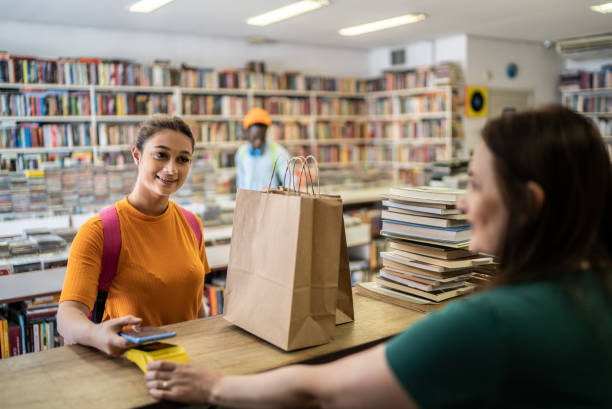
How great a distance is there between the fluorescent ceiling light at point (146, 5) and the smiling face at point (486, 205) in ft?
15.9

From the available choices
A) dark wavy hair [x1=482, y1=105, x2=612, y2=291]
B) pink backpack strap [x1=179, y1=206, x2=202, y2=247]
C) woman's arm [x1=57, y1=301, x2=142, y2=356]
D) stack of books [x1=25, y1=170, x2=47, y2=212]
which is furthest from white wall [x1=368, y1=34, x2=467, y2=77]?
dark wavy hair [x1=482, y1=105, x2=612, y2=291]

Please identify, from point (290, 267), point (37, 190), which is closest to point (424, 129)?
point (37, 190)

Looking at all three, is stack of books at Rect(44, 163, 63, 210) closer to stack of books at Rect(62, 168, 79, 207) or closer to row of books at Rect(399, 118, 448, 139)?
stack of books at Rect(62, 168, 79, 207)

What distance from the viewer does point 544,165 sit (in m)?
0.74

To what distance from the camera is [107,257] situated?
150cm

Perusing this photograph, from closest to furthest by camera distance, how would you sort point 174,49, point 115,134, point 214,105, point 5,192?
point 5,192 < point 115,134 < point 174,49 < point 214,105

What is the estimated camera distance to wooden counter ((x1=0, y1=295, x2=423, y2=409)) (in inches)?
40.4

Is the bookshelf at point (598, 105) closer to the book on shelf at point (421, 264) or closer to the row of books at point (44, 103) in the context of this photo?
the row of books at point (44, 103)

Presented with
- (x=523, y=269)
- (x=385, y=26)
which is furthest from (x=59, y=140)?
(x=523, y=269)

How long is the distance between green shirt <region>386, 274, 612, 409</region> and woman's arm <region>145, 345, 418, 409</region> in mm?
29

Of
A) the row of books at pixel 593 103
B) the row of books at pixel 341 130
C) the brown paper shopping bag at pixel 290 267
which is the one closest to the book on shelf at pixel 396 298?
the brown paper shopping bag at pixel 290 267

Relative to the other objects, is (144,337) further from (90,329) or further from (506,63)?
(506,63)

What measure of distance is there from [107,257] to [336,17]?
16.8 feet

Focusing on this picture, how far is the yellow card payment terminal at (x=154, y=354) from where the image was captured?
1.11 m
